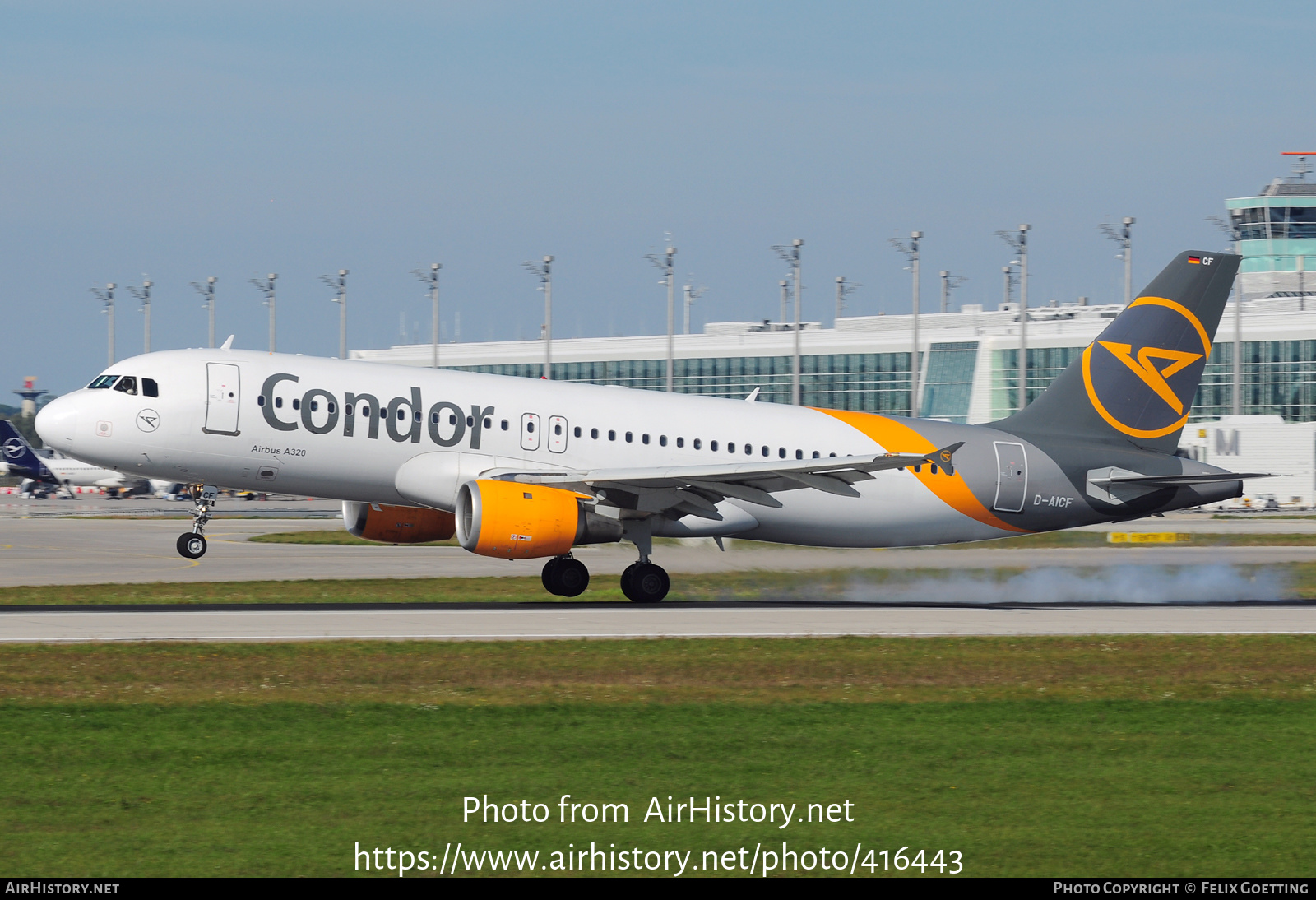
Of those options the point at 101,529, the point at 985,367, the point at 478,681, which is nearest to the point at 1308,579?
the point at 478,681

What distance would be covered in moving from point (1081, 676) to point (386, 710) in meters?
9.21

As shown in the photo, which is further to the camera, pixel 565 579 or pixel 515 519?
pixel 565 579

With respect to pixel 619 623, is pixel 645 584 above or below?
above

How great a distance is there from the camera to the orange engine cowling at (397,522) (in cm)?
3005

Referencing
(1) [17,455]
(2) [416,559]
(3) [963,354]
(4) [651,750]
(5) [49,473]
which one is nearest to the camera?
(4) [651,750]

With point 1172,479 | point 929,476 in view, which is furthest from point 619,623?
point 1172,479

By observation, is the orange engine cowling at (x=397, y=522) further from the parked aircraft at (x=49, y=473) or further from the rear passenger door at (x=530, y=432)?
the parked aircraft at (x=49, y=473)

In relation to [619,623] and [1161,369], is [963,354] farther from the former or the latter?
[619,623]

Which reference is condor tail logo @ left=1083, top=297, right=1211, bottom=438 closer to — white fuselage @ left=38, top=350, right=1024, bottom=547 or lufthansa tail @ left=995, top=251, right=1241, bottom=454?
lufthansa tail @ left=995, top=251, right=1241, bottom=454

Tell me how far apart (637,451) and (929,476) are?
6.60 meters

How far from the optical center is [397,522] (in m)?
30.1

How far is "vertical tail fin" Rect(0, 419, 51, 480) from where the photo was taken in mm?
106875
